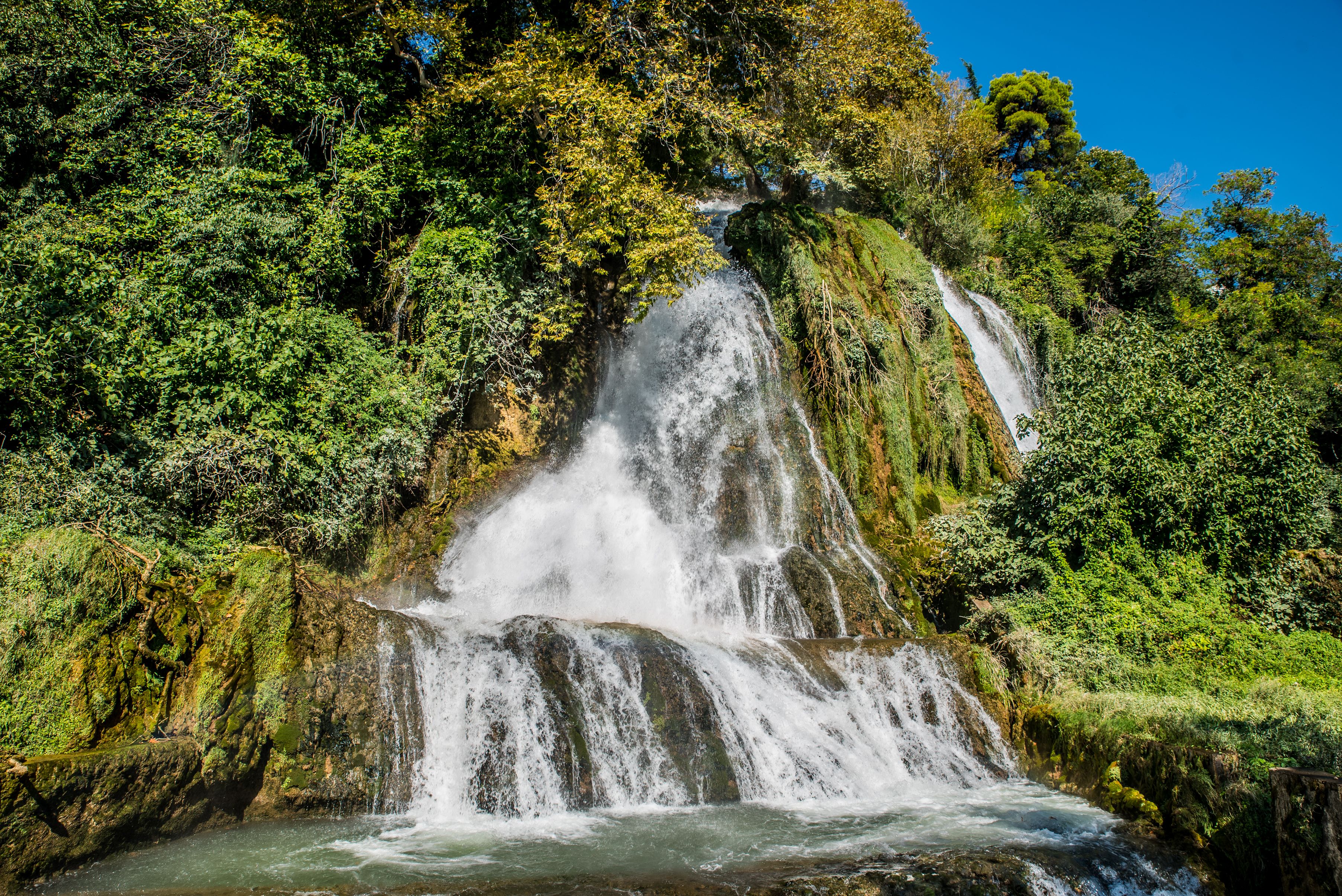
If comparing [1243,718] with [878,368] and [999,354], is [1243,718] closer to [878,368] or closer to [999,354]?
[878,368]

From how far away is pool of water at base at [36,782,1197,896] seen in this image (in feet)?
18.1

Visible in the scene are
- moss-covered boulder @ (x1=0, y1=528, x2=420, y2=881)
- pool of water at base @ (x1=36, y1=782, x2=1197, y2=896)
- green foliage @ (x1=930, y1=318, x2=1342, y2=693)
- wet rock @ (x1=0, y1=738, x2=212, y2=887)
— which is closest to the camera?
wet rock @ (x1=0, y1=738, x2=212, y2=887)

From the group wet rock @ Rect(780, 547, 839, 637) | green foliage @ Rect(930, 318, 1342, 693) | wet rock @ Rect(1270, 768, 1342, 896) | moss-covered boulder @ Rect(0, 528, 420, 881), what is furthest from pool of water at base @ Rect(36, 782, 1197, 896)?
wet rock @ Rect(780, 547, 839, 637)

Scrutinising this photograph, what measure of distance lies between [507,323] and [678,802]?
27.1 ft

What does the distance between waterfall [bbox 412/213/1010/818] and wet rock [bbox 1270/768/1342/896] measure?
3.22m

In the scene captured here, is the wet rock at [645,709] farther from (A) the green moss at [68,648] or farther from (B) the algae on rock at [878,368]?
(B) the algae on rock at [878,368]

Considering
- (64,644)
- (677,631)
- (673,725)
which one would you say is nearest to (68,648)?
(64,644)

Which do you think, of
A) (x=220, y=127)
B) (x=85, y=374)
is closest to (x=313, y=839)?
(x=85, y=374)

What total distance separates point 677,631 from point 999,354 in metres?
13.8

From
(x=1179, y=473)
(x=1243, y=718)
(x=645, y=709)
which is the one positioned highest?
(x=1179, y=473)

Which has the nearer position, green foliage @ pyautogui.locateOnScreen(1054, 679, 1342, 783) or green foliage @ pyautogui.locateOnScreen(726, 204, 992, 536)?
green foliage @ pyautogui.locateOnScreen(1054, 679, 1342, 783)

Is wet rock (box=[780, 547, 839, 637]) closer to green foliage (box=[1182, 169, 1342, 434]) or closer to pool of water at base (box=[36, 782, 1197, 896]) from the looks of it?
pool of water at base (box=[36, 782, 1197, 896])

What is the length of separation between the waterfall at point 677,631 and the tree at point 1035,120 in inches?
1282

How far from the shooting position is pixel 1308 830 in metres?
5.58
